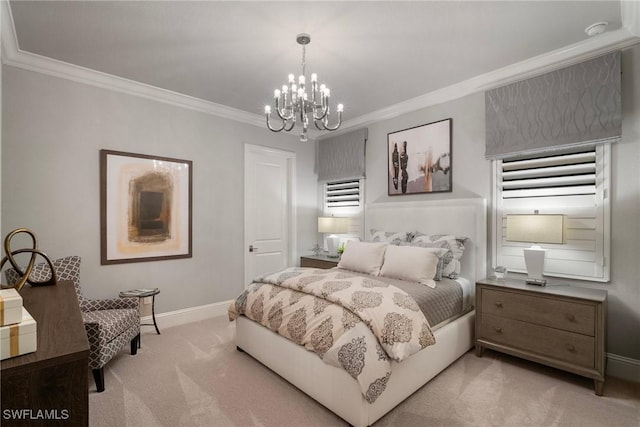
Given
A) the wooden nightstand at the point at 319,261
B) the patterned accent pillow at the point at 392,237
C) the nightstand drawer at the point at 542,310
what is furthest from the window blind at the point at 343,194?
the nightstand drawer at the point at 542,310

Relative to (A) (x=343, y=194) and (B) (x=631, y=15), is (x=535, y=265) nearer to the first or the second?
(B) (x=631, y=15)

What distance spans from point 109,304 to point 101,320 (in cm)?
43

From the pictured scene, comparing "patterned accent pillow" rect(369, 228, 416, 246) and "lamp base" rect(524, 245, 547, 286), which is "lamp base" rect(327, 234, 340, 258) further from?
"lamp base" rect(524, 245, 547, 286)

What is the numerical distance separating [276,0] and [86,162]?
8.25 ft

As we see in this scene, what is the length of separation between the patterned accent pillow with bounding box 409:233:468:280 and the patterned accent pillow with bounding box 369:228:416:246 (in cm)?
15

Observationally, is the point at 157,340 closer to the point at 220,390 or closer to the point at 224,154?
the point at 220,390

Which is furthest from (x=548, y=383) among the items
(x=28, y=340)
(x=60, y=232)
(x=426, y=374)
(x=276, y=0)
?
(x=60, y=232)

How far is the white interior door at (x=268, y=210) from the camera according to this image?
4.47m

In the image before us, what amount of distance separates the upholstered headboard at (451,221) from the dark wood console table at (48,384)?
11.3 ft

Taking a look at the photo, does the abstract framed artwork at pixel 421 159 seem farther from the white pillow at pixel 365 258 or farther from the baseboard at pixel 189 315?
the baseboard at pixel 189 315

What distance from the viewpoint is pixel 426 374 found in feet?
7.85

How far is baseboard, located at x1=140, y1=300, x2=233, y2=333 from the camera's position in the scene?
363 cm

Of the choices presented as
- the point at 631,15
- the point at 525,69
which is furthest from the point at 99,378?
the point at 631,15

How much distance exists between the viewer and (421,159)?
392cm
